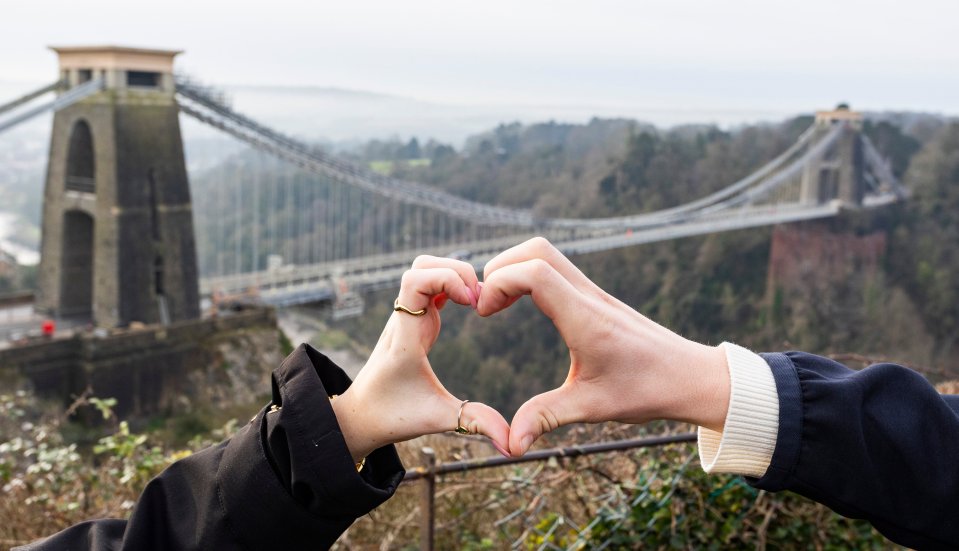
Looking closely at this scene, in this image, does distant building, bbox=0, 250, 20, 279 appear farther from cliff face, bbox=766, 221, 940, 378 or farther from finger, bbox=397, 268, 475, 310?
finger, bbox=397, 268, 475, 310

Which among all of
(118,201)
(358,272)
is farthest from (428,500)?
(358,272)

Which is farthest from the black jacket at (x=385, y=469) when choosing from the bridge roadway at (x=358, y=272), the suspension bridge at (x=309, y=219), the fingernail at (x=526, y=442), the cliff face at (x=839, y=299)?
the cliff face at (x=839, y=299)

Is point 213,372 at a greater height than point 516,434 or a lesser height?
lesser

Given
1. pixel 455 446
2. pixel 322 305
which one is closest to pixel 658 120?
pixel 322 305

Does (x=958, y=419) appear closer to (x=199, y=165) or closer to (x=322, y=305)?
(x=322, y=305)

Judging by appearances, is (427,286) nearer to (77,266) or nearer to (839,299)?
(77,266)

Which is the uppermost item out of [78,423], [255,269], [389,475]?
[389,475]
